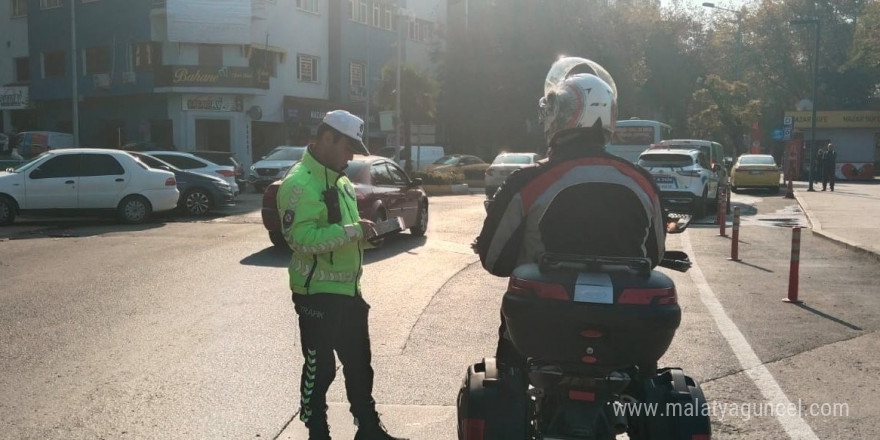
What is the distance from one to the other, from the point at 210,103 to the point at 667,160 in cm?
2386

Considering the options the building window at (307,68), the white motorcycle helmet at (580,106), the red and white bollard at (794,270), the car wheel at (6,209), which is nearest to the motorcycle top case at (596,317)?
the white motorcycle helmet at (580,106)

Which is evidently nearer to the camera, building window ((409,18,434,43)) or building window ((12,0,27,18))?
building window ((12,0,27,18))

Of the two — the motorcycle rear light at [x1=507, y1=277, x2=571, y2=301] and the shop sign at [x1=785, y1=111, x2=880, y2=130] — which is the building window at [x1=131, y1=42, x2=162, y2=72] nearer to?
the shop sign at [x1=785, y1=111, x2=880, y2=130]

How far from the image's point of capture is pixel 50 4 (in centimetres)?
4312

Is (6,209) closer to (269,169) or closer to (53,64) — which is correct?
(269,169)

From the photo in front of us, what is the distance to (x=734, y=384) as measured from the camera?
6.01 meters

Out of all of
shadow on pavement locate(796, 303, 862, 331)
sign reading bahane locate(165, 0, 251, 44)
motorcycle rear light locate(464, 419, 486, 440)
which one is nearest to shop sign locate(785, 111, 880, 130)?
sign reading bahane locate(165, 0, 251, 44)

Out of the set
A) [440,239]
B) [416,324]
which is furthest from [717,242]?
[416,324]

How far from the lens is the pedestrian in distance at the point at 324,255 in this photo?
412 centimetres

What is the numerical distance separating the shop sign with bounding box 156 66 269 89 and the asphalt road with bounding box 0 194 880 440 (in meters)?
24.3

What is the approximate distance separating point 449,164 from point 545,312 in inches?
1432

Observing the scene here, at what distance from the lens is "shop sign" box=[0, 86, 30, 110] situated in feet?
133

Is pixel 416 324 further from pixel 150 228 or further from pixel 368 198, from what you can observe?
pixel 150 228

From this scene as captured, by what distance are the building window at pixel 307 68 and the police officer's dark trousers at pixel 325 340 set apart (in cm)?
3921
